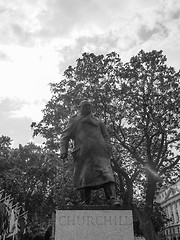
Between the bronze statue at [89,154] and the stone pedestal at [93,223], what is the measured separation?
269 mm

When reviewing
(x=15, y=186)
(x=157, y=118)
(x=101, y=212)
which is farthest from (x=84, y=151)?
(x=15, y=186)

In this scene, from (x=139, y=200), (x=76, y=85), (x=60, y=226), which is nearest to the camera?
(x=60, y=226)

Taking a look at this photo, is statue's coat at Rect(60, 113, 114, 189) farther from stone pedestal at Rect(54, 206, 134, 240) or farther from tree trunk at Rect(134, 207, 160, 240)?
tree trunk at Rect(134, 207, 160, 240)

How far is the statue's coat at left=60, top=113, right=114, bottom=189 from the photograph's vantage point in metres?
5.58

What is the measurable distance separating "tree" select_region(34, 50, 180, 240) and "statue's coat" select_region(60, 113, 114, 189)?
991 cm

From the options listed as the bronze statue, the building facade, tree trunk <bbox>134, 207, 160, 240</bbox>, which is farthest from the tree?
the building facade

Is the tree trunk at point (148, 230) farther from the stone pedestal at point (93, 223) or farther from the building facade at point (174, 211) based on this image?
the building facade at point (174, 211)

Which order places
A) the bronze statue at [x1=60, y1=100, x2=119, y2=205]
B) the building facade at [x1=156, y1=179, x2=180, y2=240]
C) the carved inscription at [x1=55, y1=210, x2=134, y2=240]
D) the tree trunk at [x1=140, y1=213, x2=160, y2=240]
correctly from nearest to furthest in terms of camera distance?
1. the carved inscription at [x1=55, y1=210, x2=134, y2=240]
2. the bronze statue at [x1=60, y1=100, x2=119, y2=205]
3. the tree trunk at [x1=140, y1=213, x2=160, y2=240]
4. the building facade at [x1=156, y1=179, x2=180, y2=240]

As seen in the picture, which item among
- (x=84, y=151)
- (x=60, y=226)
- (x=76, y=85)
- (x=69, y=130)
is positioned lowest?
(x=60, y=226)

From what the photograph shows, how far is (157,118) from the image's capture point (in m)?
16.1

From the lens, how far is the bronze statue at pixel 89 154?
5.54 metres

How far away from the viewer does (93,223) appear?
4863 millimetres

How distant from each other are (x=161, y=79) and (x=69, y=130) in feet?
36.9

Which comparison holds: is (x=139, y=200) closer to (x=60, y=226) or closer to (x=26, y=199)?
(x=26, y=199)
